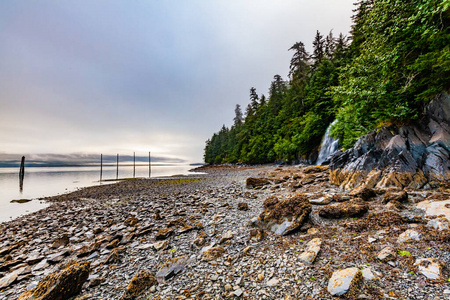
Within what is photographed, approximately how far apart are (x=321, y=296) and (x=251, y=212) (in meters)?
3.73

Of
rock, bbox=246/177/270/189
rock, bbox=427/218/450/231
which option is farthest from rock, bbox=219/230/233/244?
rock, bbox=246/177/270/189

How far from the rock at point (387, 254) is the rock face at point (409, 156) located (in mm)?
4362

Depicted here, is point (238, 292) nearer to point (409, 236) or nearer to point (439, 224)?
point (409, 236)

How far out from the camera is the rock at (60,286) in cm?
277

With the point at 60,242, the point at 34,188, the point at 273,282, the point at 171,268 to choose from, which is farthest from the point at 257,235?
the point at 34,188

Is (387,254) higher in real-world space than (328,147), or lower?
lower

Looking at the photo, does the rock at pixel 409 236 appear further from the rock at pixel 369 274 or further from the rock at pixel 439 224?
the rock at pixel 369 274

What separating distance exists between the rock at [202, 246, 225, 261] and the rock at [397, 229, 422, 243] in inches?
123

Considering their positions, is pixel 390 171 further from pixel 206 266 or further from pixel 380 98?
pixel 206 266

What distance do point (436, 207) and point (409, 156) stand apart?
3255mm

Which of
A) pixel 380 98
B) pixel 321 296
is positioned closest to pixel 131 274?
pixel 321 296

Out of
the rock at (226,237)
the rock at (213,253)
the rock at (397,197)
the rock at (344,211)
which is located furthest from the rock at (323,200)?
the rock at (213,253)

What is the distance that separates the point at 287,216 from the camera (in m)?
4.39

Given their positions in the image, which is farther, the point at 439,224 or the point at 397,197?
the point at 397,197
